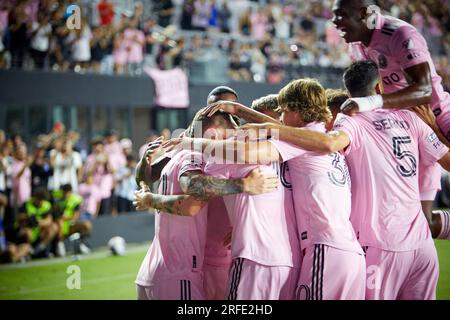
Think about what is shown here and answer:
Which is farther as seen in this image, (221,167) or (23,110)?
(23,110)

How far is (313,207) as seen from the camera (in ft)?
13.3

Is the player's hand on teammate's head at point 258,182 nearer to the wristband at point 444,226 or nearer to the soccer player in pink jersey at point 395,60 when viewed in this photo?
the soccer player in pink jersey at point 395,60

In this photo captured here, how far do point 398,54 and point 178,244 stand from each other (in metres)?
1.87

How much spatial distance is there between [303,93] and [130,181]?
9459 millimetres

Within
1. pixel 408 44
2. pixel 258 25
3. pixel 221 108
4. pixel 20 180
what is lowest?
pixel 20 180

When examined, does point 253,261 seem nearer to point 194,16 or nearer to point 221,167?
point 221,167

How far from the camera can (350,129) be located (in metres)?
4.32

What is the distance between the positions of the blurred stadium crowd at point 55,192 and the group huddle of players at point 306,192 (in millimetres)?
6633

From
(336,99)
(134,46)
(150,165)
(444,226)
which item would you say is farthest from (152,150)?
(134,46)

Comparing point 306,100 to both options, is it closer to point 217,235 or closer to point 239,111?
point 239,111

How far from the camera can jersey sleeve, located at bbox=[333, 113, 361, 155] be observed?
4.31m
